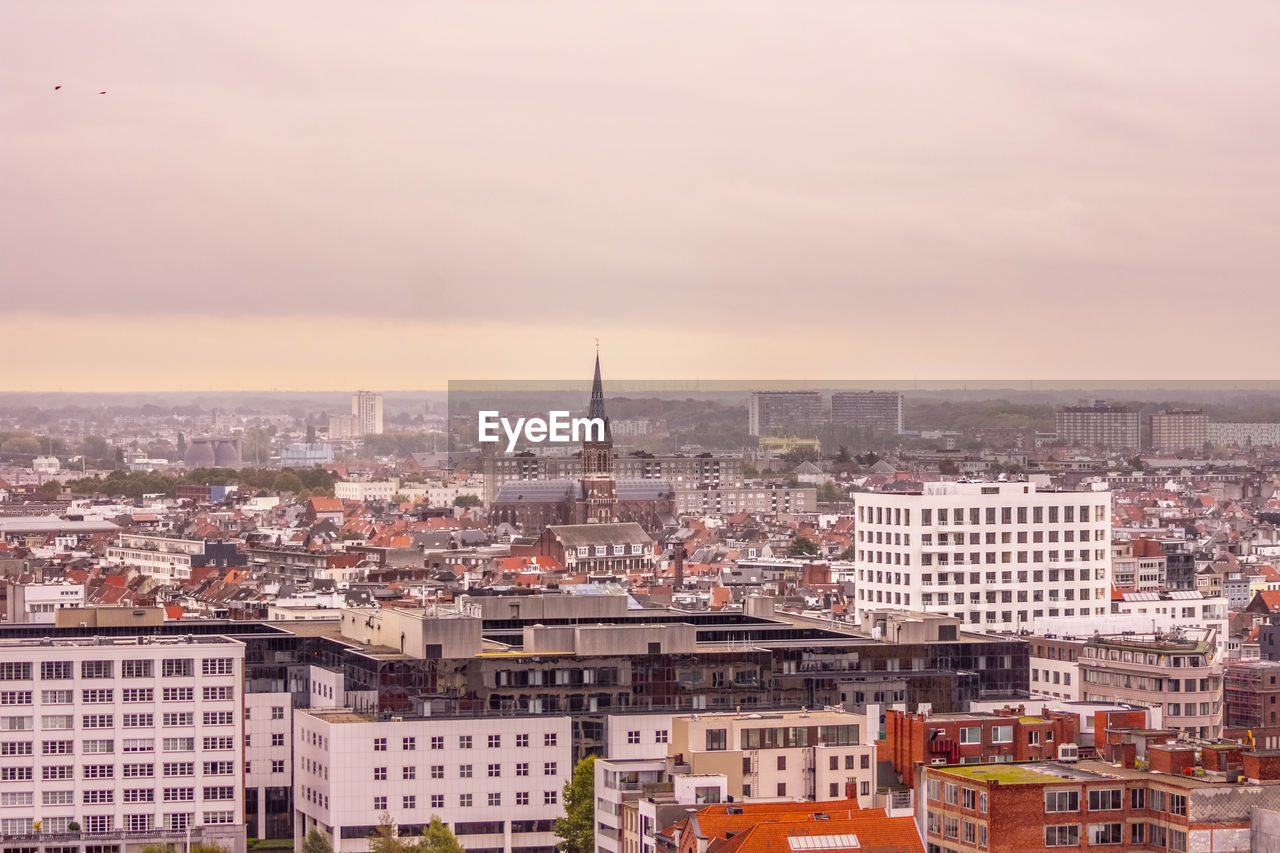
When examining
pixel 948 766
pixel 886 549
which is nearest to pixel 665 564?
pixel 886 549

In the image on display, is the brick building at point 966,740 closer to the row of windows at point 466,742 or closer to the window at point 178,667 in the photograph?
the row of windows at point 466,742

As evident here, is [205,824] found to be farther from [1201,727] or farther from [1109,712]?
[1201,727]

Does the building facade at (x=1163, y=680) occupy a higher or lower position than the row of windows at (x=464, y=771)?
higher

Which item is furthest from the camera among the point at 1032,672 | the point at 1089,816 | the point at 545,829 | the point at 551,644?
the point at 1032,672

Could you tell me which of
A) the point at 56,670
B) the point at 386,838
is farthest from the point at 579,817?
the point at 56,670

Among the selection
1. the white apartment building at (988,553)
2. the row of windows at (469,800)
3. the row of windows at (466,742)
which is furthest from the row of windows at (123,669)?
the white apartment building at (988,553)

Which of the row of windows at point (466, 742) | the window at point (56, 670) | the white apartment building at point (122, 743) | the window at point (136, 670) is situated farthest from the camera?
the window at point (136, 670)

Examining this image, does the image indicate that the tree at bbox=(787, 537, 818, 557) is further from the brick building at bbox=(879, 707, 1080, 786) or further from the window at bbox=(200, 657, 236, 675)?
the brick building at bbox=(879, 707, 1080, 786)
